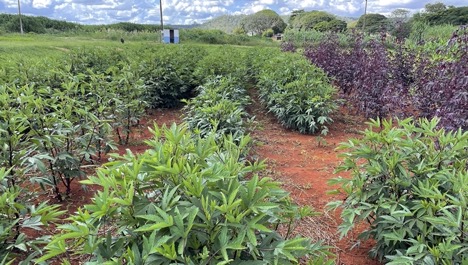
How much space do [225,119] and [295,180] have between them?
42.3 inches

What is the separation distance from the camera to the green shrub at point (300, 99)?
19.3 feet

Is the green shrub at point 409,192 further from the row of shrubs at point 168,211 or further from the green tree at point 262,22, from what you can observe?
the green tree at point 262,22

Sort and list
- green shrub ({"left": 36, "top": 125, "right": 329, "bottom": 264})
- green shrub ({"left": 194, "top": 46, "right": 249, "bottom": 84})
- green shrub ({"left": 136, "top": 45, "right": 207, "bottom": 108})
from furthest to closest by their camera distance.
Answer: green shrub ({"left": 194, "top": 46, "right": 249, "bottom": 84}) → green shrub ({"left": 136, "top": 45, "right": 207, "bottom": 108}) → green shrub ({"left": 36, "top": 125, "right": 329, "bottom": 264})

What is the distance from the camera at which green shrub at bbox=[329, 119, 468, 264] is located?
6.46 feet

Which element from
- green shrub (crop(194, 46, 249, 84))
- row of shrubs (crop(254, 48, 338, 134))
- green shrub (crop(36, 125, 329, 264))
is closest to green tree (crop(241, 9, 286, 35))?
green shrub (crop(194, 46, 249, 84))

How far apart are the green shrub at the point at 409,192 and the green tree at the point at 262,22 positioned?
63.5m

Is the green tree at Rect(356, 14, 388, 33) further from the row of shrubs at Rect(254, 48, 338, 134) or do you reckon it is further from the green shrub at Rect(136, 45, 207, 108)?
the green shrub at Rect(136, 45, 207, 108)

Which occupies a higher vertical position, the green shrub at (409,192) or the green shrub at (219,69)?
the green shrub at (219,69)

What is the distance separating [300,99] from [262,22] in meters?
64.5

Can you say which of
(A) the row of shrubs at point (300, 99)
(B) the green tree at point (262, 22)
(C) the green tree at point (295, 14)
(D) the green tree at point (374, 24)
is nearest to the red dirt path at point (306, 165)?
(A) the row of shrubs at point (300, 99)

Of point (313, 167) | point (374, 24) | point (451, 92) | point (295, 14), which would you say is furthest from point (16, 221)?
point (295, 14)

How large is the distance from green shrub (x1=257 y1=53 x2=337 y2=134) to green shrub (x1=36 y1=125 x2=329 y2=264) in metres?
4.28

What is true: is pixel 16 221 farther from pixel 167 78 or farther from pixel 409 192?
pixel 167 78

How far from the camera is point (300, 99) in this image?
6047 millimetres
